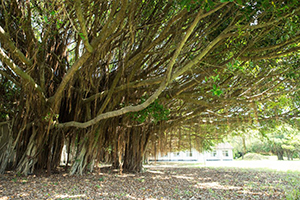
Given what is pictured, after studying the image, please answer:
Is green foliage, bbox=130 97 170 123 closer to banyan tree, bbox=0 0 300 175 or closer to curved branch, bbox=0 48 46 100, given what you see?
banyan tree, bbox=0 0 300 175

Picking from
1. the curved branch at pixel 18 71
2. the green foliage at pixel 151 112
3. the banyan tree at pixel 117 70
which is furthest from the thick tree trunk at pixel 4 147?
the green foliage at pixel 151 112

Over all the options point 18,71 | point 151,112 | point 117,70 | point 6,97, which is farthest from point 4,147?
point 151,112

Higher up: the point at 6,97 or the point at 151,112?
the point at 6,97

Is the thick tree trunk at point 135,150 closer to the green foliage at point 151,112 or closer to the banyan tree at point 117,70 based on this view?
the banyan tree at point 117,70

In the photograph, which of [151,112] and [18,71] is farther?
[151,112]

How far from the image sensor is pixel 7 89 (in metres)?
4.92

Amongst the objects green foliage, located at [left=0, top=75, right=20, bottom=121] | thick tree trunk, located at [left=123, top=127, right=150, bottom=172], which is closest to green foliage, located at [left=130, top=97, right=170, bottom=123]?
thick tree trunk, located at [left=123, top=127, right=150, bottom=172]

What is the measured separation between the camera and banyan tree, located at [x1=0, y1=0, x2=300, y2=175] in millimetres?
2840

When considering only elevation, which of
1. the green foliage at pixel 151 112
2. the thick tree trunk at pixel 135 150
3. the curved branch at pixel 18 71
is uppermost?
the curved branch at pixel 18 71

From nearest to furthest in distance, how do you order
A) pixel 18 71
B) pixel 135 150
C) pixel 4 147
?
1. pixel 18 71
2. pixel 4 147
3. pixel 135 150

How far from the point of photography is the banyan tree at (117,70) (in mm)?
2840

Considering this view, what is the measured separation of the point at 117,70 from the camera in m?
4.07

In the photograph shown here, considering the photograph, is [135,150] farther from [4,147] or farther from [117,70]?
[4,147]

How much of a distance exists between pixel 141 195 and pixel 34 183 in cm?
190
